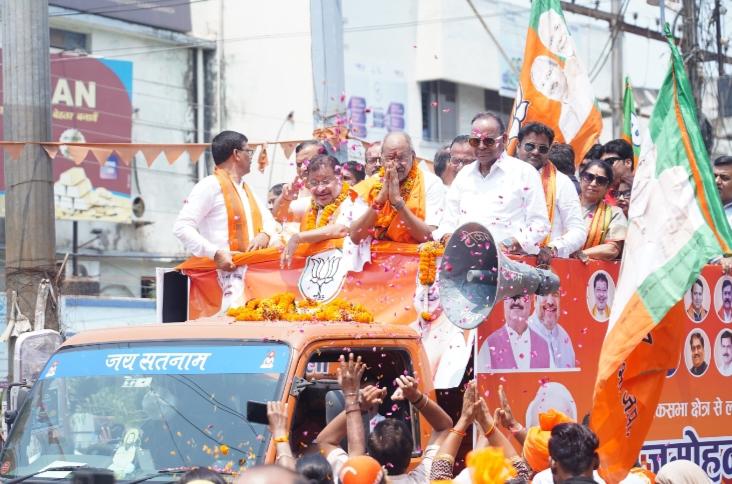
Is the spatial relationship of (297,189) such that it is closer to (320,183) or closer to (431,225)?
(320,183)

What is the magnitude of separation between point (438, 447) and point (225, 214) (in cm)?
272

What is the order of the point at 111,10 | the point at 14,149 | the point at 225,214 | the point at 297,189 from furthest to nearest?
1. the point at 111,10
2. the point at 14,149
3. the point at 297,189
4. the point at 225,214

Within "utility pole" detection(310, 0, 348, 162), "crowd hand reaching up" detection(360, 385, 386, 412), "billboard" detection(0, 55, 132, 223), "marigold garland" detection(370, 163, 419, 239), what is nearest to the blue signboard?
"crowd hand reaching up" detection(360, 385, 386, 412)

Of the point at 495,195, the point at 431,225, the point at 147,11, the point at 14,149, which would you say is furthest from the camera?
the point at 147,11

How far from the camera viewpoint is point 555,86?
34.0ft

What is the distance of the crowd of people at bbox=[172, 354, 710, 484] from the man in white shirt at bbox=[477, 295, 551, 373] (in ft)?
0.56

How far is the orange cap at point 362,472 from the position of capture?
14.3 feet

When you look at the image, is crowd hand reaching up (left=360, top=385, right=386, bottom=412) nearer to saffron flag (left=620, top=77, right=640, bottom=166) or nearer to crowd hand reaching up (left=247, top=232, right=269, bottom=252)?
crowd hand reaching up (left=247, top=232, right=269, bottom=252)

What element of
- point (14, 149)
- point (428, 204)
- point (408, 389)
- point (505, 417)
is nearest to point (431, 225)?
point (428, 204)

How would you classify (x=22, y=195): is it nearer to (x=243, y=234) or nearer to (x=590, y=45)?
(x=243, y=234)

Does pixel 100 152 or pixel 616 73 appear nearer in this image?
pixel 100 152

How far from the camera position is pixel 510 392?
5.71 m

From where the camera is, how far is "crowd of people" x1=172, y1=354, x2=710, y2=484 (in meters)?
4.57

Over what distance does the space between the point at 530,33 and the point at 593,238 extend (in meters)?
3.83
